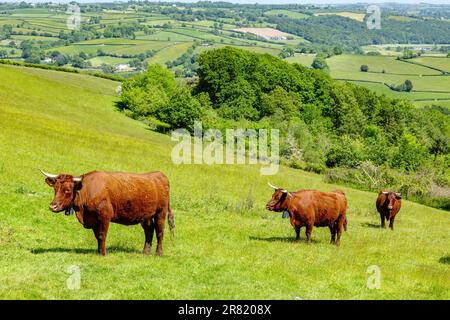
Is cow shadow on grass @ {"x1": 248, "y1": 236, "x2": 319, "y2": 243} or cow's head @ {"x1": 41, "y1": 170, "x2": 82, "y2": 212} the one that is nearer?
cow's head @ {"x1": 41, "y1": 170, "x2": 82, "y2": 212}

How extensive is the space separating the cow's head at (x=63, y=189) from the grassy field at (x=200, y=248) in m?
1.49

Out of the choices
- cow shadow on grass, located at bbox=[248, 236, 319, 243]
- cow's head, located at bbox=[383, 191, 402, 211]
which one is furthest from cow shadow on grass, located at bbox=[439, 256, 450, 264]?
cow's head, located at bbox=[383, 191, 402, 211]

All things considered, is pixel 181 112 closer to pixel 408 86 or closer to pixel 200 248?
pixel 200 248

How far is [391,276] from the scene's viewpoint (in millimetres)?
16734

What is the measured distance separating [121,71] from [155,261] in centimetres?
16689

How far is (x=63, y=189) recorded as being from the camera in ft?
51.8

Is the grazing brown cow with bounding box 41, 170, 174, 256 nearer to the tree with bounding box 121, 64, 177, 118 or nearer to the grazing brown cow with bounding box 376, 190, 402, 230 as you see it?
the grazing brown cow with bounding box 376, 190, 402, 230

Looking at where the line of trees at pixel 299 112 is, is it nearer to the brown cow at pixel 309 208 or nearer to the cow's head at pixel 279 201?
the brown cow at pixel 309 208

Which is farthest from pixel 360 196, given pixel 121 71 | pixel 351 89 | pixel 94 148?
pixel 121 71

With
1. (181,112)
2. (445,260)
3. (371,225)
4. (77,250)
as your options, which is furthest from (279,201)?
(181,112)

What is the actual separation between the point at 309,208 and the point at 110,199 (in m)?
8.02

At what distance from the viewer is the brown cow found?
2120cm
